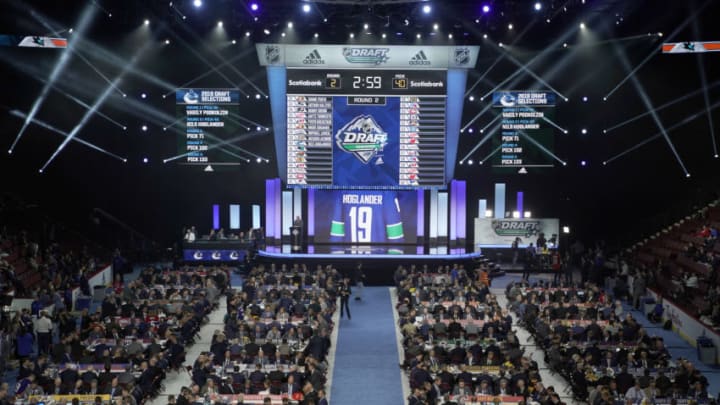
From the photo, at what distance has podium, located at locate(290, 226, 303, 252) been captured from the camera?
106 feet

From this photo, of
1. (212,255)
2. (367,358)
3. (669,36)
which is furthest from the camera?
(212,255)

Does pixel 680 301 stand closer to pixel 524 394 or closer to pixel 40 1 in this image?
pixel 524 394

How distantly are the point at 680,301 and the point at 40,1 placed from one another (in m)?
23.0

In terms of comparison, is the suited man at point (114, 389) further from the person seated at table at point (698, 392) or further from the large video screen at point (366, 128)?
the large video screen at point (366, 128)

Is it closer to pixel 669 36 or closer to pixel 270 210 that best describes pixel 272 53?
pixel 270 210

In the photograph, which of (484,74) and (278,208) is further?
(278,208)

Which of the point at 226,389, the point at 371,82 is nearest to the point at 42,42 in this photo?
the point at 371,82

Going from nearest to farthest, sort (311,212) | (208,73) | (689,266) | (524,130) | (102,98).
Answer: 1. (689,266)
2. (524,130)
3. (102,98)
4. (208,73)
5. (311,212)

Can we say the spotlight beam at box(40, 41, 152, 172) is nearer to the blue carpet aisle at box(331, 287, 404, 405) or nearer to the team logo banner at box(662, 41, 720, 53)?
the blue carpet aisle at box(331, 287, 404, 405)

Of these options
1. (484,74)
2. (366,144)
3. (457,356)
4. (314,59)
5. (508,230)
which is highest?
(314,59)

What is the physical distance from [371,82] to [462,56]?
3.59m

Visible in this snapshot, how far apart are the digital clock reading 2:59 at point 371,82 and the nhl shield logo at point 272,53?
73cm

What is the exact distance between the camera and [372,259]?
31.1 meters

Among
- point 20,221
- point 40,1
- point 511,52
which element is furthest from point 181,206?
point 511,52
